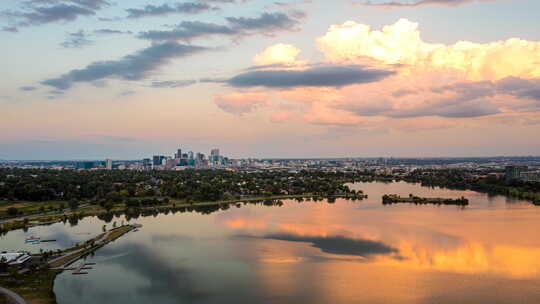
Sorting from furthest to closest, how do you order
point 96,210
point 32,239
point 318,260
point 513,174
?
1. point 513,174
2. point 96,210
3. point 32,239
4. point 318,260

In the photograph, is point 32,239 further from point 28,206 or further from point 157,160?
point 157,160

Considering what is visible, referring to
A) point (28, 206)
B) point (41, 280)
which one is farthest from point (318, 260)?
point (28, 206)

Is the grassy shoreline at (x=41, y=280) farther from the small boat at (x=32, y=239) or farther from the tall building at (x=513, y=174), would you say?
the tall building at (x=513, y=174)

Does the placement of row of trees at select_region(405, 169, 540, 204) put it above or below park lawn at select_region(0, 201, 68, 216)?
above

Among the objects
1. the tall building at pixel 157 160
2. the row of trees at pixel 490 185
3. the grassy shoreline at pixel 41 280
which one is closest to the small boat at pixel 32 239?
the grassy shoreline at pixel 41 280

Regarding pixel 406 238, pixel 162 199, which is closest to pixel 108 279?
pixel 406 238

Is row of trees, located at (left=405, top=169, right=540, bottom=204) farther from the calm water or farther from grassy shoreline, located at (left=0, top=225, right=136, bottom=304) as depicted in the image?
grassy shoreline, located at (left=0, top=225, right=136, bottom=304)

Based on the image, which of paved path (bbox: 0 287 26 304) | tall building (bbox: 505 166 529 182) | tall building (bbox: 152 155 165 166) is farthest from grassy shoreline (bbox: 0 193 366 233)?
tall building (bbox: 152 155 165 166)

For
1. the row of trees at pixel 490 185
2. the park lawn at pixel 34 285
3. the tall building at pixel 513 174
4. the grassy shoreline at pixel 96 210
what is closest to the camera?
the park lawn at pixel 34 285

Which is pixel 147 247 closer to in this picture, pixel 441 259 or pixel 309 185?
pixel 441 259
